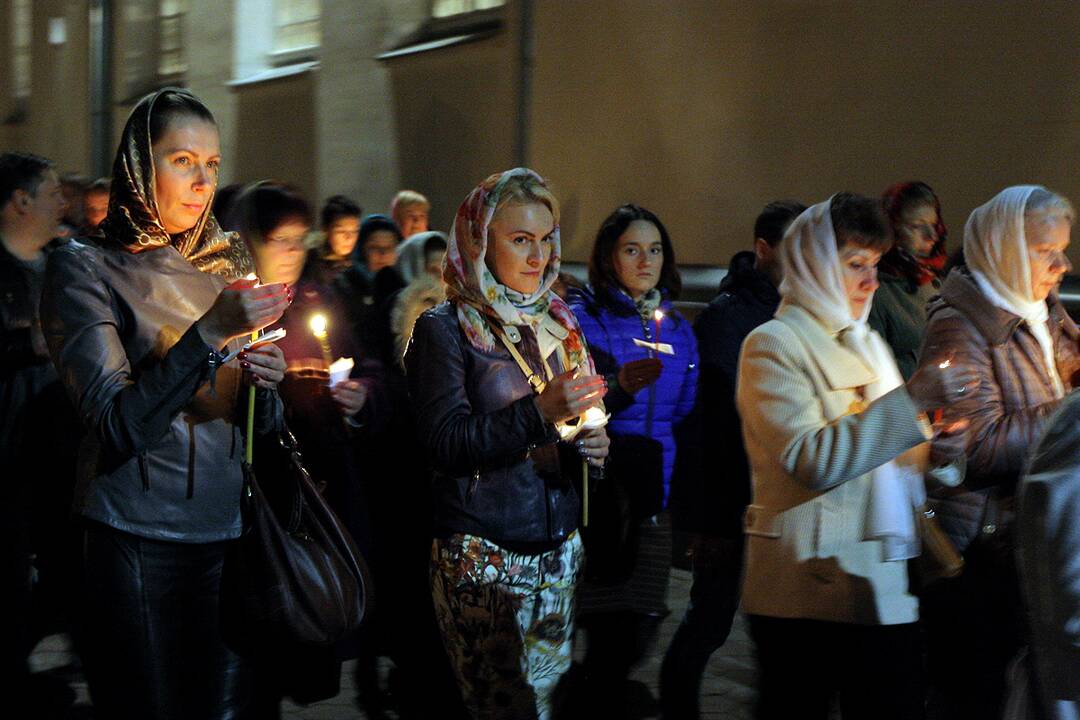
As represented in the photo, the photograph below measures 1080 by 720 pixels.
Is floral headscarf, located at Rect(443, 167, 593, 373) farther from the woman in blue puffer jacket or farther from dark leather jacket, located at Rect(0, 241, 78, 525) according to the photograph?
dark leather jacket, located at Rect(0, 241, 78, 525)

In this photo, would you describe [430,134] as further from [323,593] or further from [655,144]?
[323,593]

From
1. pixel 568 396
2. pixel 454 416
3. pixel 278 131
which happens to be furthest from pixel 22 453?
pixel 278 131

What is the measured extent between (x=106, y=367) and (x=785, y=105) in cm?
684

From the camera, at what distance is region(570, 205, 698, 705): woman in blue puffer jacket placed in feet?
17.9

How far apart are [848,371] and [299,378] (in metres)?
1.83

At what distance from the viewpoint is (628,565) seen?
442 cm

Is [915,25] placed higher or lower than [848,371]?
higher

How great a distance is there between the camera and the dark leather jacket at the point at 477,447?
4055 millimetres

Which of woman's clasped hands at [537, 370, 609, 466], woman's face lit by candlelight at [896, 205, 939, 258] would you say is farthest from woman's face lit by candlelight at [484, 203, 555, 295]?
woman's face lit by candlelight at [896, 205, 939, 258]

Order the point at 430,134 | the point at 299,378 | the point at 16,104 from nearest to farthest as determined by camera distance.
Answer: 1. the point at 299,378
2. the point at 430,134
3. the point at 16,104

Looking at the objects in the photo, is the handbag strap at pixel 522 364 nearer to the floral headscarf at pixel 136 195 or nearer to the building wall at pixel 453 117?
the floral headscarf at pixel 136 195

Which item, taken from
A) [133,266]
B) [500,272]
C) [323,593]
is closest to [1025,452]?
[500,272]

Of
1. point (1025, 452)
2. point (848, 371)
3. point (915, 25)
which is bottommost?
point (1025, 452)

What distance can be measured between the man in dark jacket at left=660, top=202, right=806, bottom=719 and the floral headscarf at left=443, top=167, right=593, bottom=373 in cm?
130
